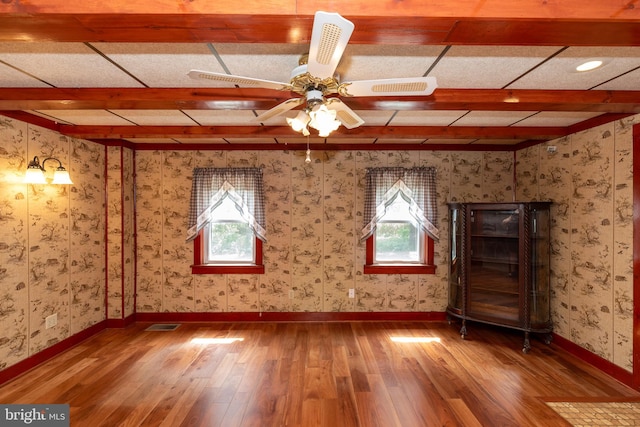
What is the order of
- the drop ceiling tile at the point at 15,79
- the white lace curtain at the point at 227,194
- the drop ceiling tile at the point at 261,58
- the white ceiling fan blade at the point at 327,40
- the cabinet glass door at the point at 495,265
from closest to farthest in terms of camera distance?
the white ceiling fan blade at the point at 327,40, the drop ceiling tile at the point at 261,58, the drop ceiling tile at the point at 15,79, the cabinet glass door at the point at 495,265, the white lace curtain at the point at 227,194

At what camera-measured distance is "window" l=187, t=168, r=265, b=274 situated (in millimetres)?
4387

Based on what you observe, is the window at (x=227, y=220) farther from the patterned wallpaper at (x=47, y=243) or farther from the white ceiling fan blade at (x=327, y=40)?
the white ceiling fan blade at (x=327, y=40)

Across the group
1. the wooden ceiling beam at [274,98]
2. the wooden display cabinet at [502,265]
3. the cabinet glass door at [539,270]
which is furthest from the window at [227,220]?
the cabinet glass door at [539,270]

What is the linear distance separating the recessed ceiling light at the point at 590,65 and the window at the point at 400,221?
2.43 meters

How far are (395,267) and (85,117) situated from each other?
13.4 feet

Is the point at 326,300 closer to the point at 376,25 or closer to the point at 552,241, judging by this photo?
the point at 552,241

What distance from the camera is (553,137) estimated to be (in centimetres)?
365

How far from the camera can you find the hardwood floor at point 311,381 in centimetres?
243

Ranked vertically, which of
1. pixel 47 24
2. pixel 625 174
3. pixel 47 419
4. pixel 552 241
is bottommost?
pixel 47 419

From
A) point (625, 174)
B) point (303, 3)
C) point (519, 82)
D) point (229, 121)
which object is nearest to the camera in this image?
point (303, 3)

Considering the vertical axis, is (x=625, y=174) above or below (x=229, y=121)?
below

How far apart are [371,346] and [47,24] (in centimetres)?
376

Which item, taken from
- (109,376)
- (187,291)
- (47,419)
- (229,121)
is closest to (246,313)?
(187,291)

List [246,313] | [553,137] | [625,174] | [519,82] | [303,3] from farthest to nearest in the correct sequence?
[246,313]
[553,137]
[625,174]
[519,82]
[303,3]
